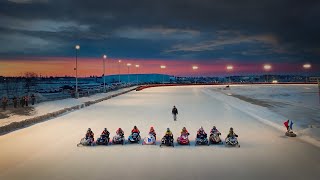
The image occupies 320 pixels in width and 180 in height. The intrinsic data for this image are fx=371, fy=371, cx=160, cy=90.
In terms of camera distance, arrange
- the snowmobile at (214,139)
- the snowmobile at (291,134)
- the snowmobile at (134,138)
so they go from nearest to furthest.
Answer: the snowmobile at (214,139), the snowmobile at (134,138), the snowmobile at (291,134)

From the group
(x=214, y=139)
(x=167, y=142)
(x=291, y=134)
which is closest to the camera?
(x=167, y=142)

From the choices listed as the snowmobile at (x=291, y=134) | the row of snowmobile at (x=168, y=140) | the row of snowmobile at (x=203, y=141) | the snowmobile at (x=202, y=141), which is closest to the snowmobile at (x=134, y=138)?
the row of snowmobile at (x=168, y=140)

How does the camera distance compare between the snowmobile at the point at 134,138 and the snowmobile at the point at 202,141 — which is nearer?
the snowmobile at the point at 202,141

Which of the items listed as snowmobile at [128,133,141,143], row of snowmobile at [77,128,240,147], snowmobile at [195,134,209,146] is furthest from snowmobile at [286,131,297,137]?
snowmobile at [128,133,141,143]

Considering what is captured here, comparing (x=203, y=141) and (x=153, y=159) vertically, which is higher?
(x=203, y=141)

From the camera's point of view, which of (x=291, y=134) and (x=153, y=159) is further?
(x=291, y=134)

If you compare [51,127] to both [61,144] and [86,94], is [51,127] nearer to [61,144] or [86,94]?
[61,144]

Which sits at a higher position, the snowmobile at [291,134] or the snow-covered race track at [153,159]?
the snowmobile at [291,134]

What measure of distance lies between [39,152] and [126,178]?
6.10 m

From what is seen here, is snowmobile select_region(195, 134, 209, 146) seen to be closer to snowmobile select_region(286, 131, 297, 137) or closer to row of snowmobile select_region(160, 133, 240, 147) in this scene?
row of snowmobile select_region(160, 133, 240, 147)

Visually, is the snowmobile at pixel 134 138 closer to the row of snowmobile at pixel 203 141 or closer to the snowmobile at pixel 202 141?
the row of snowmobile at pixel 203 141

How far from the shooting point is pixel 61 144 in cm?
1800

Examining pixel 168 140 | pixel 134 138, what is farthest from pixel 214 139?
pixel 134 138

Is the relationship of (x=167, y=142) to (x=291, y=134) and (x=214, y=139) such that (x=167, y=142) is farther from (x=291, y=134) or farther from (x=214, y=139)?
Result: (x=291, y=134)
